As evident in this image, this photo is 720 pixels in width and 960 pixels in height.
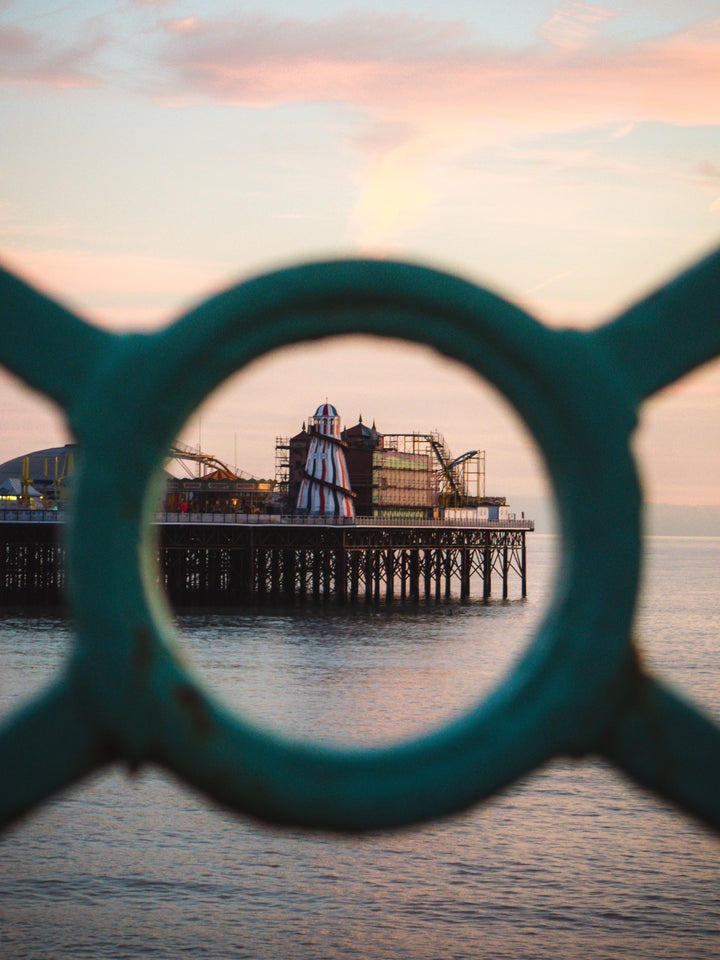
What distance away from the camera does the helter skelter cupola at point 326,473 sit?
4594cm

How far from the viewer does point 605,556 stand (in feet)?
6.94

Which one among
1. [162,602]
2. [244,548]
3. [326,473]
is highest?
[326,473]

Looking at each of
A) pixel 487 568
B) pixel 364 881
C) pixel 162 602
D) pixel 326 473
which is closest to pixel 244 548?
pixel 326 473

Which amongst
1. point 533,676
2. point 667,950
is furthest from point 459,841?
point 533,676

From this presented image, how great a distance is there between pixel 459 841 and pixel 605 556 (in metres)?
12.9

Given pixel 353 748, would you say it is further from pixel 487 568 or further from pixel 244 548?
pixel 487 568

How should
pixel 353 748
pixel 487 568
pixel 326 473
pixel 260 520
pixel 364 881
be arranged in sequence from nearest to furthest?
pixel 353 748
pixel 364 881
pixel 260 520
pixel 326 473
pixel 487 568

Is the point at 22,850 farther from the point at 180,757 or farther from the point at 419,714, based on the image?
the point at 180,757

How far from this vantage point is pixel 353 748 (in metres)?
2.12

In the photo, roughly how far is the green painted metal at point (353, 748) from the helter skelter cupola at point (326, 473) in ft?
142

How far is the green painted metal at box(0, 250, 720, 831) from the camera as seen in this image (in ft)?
6.88

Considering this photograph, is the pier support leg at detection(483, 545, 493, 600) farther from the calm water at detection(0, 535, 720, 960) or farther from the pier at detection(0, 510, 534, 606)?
the calm water at detection(0, 535, 720, 960)

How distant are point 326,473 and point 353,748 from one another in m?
44.2

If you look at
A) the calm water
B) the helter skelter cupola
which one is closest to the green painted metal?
the calm water
